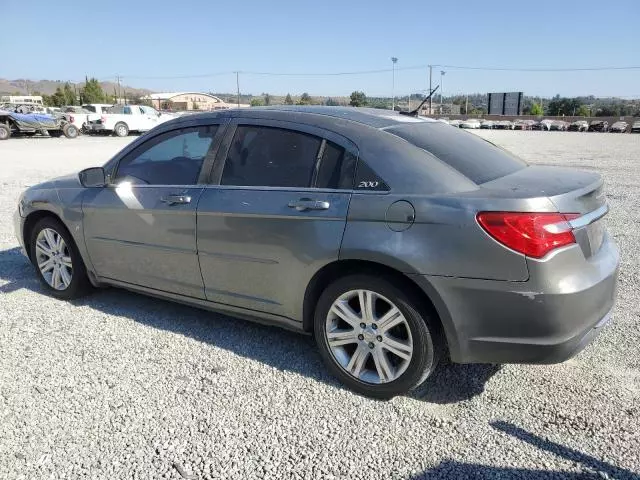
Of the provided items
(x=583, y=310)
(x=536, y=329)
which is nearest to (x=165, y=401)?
(x=536, y=329)

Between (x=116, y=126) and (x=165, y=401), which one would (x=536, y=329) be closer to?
(x=165, y=401)

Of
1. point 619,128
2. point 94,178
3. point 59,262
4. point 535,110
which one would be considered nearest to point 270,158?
point 94,178

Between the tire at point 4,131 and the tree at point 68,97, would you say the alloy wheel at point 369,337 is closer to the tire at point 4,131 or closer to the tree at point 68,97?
the tire at point 4,131

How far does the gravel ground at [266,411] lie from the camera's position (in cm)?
262

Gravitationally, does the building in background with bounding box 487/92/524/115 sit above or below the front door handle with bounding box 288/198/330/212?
above

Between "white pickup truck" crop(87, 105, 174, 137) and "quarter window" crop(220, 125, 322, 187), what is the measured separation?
92.4ft

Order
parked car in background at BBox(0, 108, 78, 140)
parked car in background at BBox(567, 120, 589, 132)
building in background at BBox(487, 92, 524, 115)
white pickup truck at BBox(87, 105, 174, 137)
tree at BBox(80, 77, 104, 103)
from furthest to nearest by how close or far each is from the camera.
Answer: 1. building in background at BBox(487, 92, 524, 115)
2. tree at BBox(80, 77, 104, 103)
3. parked car in background at BBox(567, 120, 589, 132)
4. white pickup truck at BBox(87, 105, 174, 137)
5. parked car in background at BBox(0, 108, 78, 140)

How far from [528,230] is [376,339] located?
41.3 inches

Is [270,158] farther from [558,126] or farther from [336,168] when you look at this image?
[558,126]

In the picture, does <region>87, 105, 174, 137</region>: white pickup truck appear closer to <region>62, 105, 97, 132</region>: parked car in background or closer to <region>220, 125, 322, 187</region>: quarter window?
<region>62, 105, 97, 132</region>: parked car in background

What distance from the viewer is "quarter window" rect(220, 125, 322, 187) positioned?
3.42m

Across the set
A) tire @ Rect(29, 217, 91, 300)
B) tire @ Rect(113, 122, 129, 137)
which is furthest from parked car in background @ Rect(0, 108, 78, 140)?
tire @ Rect(29, 217, 91, 300)

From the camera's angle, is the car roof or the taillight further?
the car roof

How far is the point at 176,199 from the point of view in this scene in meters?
3.86
